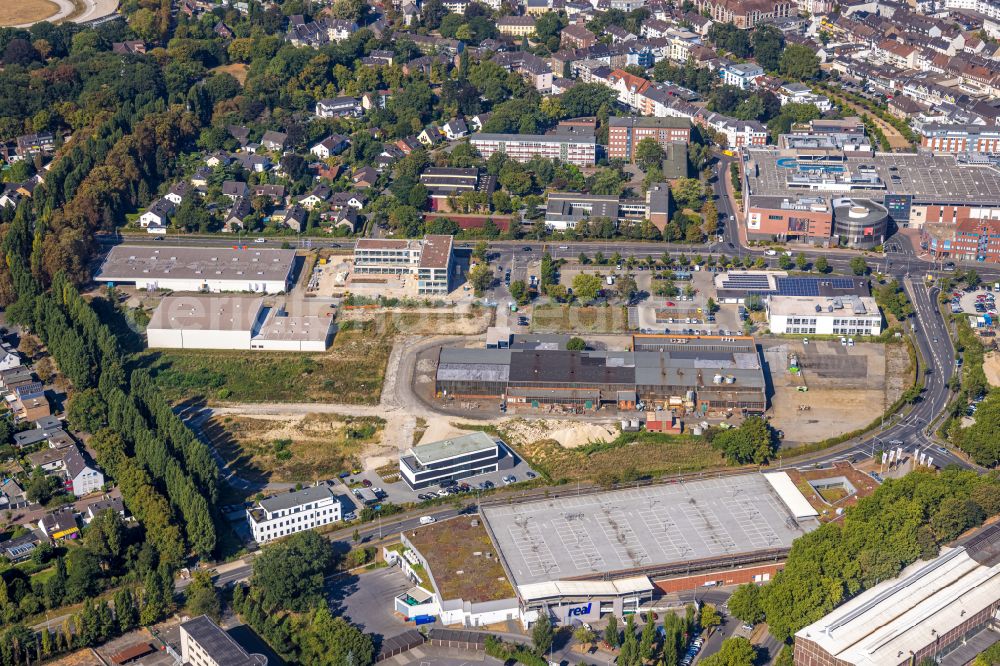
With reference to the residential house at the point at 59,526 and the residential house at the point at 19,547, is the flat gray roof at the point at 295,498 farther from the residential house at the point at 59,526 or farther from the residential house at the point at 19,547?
the residential house at the point at 19,547

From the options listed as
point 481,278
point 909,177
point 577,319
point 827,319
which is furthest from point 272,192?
point 909,177

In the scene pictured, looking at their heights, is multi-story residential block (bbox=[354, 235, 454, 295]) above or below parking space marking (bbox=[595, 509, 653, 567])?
below

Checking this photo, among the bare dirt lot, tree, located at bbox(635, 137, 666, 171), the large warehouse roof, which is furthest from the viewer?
tree, located at bbox(635, 137, 666, 171)

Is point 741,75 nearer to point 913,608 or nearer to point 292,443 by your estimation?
point 292,443

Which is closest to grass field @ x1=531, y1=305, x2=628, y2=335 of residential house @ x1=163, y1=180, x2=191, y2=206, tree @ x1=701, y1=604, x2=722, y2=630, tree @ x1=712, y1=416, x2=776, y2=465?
tree @ x1=712, y1=416, x2=776, y2=465

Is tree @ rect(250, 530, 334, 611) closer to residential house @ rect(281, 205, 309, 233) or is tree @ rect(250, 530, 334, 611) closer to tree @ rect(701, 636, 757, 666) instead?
tree @ rect(701, 636, 757, 666)

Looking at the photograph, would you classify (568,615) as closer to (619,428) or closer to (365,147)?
(619,428)
